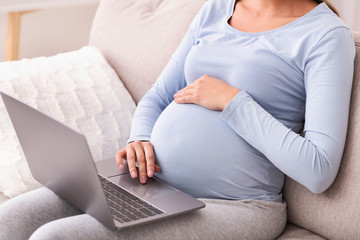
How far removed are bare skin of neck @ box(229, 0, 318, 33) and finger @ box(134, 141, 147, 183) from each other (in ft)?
1.21

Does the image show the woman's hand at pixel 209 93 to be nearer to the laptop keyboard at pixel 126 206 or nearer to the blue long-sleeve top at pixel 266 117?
A: the blue long-sleeve top at pixel 266 117

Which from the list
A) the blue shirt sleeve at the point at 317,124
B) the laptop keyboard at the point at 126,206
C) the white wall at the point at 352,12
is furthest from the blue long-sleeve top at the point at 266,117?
the white wall at the point at 352,12

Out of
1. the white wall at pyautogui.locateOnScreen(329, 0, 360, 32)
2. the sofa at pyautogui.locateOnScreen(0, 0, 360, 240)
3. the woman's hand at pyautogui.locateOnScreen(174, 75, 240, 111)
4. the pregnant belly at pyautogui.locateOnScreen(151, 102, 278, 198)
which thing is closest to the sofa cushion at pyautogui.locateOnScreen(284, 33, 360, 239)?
the sofa at pyautogui.locateOnScreen(0, 0, 360, 240)

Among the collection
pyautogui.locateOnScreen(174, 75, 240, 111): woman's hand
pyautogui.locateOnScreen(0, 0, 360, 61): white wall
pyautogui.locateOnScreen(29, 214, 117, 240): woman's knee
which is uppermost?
pyautogui.locateOnScreen(174, 75, 240, 111): woman's hand

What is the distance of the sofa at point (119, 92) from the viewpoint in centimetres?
125

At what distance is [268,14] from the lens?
1.39 meters

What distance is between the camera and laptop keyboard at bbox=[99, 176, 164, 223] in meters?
1.10

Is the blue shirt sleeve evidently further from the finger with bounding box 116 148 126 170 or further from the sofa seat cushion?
the finger with bounding box 116 148 126 170

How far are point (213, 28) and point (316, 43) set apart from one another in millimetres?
310

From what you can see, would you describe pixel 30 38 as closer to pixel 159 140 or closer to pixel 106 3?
pixel 106 3

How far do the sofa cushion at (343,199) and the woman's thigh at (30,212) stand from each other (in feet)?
1.65

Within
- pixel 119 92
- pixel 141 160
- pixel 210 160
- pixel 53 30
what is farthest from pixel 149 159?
pixel 53 30

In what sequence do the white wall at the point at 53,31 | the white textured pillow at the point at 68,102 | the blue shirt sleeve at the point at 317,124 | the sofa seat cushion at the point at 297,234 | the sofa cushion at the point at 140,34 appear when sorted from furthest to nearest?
1. the white wall at the point at 53,31
2. the sofa cushion at the point at 140,34
3. the white textured pillow at the point at 68,102
4. the sofa seat cushion at the point at 297,234
5. the blue shirt sleeve at the point at 317,124

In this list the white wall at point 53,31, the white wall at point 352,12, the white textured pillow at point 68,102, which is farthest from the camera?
the white wall at point 53,31
